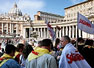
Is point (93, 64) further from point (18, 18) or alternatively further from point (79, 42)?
point (18, 18)

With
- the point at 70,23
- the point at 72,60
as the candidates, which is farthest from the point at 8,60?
the point at 70,23

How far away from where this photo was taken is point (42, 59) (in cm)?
428

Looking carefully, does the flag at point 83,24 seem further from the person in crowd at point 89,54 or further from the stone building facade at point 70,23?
the stone building facade at point 70,23

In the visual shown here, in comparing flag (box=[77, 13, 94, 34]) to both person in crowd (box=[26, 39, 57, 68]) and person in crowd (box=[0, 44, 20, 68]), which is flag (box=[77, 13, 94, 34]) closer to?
person in crowd (box=[26, 39, 57, 68])

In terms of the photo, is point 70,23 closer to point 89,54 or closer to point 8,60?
point 89,54

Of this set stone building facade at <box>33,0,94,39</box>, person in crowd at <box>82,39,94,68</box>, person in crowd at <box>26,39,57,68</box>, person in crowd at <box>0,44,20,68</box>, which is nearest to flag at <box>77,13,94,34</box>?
person in crowd at <box>82,39,94,68</box>

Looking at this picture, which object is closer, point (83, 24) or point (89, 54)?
point (89, 54)

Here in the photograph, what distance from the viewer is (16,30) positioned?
308 ft

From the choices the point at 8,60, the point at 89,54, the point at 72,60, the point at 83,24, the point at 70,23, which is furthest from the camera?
the point at 70,23

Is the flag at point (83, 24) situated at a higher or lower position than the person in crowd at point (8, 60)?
higher

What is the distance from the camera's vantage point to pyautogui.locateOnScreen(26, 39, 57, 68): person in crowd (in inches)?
163

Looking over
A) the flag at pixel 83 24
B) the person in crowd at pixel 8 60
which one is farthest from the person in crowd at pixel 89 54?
the person in crowd at pixel 8 60

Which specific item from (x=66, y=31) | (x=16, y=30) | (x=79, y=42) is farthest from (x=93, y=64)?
(x=16, y=30)

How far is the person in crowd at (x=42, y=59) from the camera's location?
13.6 ft
